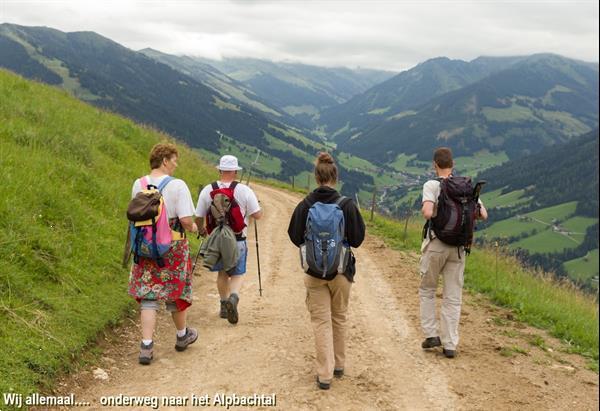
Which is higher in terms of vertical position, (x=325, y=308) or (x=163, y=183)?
(x=163, y=183)

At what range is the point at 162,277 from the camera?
6355mm

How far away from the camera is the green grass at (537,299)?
370 inches

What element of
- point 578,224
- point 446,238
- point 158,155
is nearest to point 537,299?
point 446,238

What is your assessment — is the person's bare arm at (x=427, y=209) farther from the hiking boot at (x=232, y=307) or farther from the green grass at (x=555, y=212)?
the green grass at (x=555, y=212)

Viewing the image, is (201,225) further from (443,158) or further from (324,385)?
(443,158)

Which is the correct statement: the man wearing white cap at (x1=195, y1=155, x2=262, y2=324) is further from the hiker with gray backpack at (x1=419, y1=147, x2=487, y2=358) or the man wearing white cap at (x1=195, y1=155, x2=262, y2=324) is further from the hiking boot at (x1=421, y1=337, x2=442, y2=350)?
the hiking boot at (x1=421, y1=337, x2=442, y2=350)

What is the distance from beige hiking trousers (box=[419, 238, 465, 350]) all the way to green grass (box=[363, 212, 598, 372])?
5.10 feet

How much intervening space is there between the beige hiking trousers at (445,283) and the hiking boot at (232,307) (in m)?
3.14

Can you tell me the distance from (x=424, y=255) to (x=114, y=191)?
8.63m

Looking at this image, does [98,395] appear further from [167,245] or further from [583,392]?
[583,392]

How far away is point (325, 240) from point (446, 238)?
234 centimetres

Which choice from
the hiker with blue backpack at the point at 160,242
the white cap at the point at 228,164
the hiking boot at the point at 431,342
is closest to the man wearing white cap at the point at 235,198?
the white cap at the point at 228,164

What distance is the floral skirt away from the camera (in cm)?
630

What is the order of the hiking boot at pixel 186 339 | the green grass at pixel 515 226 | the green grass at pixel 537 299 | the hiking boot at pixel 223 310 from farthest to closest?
the green grass at pixel 515 226 → the green grass at pixel 537 299 → the hiking boot at pixel 223 310 → the hiking boot at pixel 186 339
